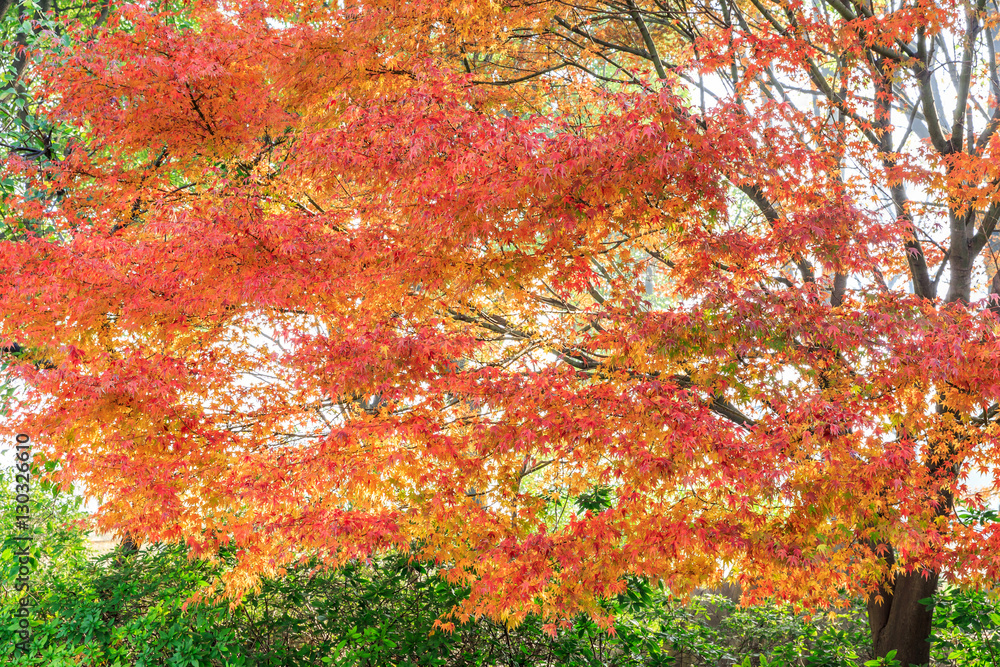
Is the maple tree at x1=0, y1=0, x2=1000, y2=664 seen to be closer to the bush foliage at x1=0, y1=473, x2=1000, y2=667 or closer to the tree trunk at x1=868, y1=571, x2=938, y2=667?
the tree trunk at x1=868, y1=571, x2=938, y2=667

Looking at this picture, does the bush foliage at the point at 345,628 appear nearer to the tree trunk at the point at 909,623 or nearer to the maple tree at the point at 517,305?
the tree trunk at the point at 909,623

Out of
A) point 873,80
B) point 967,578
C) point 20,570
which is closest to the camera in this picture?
point 967,578

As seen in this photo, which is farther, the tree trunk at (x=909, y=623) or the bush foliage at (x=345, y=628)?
the bush foliage at (x=345, y=628)

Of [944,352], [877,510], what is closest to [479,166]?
[944,352]

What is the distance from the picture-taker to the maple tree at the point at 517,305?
4660 millimetres

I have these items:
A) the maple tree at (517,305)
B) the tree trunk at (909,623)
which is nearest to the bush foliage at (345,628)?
the tree trunk at (909,623)

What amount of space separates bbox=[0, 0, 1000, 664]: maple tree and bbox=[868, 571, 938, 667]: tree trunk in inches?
1.4

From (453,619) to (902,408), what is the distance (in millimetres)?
4473

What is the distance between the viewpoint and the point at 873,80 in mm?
6121

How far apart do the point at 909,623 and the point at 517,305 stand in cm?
459

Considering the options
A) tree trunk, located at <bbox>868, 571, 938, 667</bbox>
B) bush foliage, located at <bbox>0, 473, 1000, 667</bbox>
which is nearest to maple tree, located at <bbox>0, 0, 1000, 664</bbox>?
tree trunk, located at <bbox>868, 571, 938, 667</bbox>

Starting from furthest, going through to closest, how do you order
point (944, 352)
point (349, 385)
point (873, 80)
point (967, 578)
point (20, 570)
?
1. point (20, 570)
2. point (873, 80)
3. point (349, 385)
4. point (967, 578)
5. point (944, 352)

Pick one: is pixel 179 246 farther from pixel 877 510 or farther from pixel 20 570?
pixel 877 510

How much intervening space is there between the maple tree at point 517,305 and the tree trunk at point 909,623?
35 millimetres
